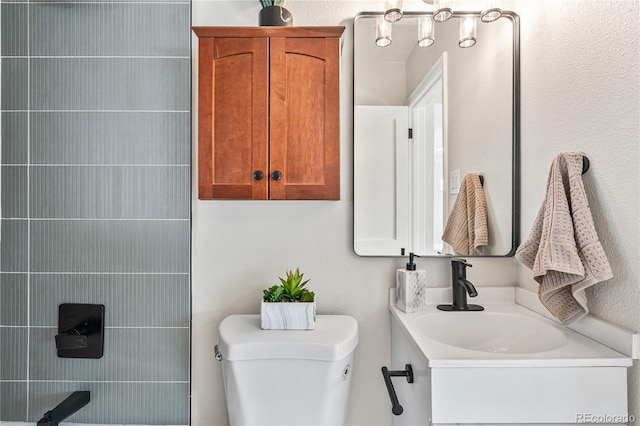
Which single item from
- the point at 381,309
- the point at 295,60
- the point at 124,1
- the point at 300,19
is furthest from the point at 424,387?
the point at 124,1

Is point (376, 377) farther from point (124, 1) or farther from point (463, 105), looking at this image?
point (124, 1)

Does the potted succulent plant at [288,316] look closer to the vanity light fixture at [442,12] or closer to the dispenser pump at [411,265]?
the dispenser pump at [411,265]

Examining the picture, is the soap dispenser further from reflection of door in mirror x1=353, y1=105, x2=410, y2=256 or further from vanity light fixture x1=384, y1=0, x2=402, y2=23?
vanity light fixture x1=384, y1=0, x2=402, y2=23

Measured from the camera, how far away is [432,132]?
51.4 inches

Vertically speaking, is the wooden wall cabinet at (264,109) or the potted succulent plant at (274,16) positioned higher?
the potted succulent plant at (274,16)

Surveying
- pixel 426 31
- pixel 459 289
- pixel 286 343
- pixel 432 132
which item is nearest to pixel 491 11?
pixel 426 31

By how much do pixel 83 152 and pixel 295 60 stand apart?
853 mm

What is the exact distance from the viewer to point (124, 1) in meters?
1.35

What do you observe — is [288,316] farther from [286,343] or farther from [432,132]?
[432,132]

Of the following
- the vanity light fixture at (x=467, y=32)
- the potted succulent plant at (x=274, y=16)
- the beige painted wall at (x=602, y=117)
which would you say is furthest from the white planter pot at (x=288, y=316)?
the vanity light fixture at (x=467, y=32)

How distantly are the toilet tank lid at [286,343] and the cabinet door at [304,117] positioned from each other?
0.43 meters

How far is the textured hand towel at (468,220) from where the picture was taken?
4.28 ft

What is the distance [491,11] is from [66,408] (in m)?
1.97
